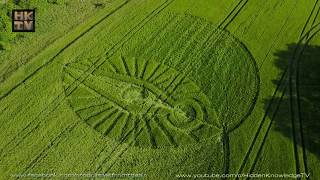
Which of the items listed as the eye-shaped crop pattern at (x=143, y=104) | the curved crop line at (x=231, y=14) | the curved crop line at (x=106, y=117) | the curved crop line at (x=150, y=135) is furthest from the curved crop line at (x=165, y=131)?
the curved crop line at (x=231, y=14)

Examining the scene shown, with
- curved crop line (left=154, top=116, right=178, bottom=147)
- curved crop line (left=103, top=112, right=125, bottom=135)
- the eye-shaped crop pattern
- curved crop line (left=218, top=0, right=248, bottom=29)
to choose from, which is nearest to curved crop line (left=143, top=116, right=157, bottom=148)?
the eye-shaped crop pattern

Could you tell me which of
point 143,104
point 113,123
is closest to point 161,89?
point 143,104

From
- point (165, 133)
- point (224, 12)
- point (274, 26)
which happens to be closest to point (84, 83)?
point (165, 133)

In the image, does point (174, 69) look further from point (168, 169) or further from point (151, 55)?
point (168, 169)

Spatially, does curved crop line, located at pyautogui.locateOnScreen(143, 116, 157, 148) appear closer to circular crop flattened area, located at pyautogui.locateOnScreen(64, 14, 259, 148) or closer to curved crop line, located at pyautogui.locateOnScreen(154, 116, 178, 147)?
circular crop flattened area, located at pyautogui.locateOnScreen(64, 14, 259, 148)

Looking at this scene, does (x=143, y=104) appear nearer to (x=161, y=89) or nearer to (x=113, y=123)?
(x=161, y=89)

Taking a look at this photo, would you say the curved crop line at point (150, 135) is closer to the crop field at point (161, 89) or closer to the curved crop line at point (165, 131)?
the crop field at point (161, 89)
